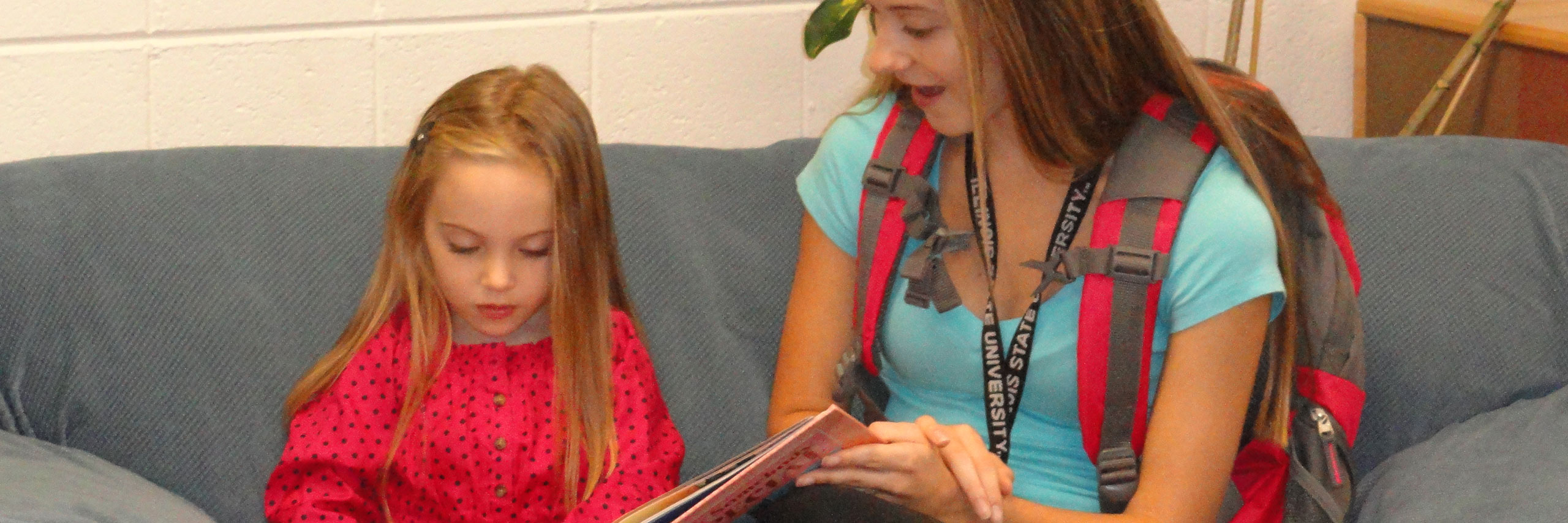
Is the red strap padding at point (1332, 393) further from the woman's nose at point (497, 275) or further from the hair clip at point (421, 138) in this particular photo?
the hair clip at point (421, 138)

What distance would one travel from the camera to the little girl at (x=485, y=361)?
4.45ft

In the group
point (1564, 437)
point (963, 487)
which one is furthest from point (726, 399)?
point (1564, 437)

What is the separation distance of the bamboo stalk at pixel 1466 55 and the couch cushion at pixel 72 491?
1.81 metres

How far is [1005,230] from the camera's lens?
1412mm

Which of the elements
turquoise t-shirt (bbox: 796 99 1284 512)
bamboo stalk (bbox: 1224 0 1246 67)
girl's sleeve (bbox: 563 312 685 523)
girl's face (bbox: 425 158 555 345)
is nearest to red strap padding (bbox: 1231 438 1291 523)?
turquoise t-shirt (bbox: 796 99 1284 512)

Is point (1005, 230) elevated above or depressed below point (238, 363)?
above

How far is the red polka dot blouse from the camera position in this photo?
1367 mm

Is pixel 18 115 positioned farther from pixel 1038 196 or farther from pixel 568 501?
pixel 1038 196

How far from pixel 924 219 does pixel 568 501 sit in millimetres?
446

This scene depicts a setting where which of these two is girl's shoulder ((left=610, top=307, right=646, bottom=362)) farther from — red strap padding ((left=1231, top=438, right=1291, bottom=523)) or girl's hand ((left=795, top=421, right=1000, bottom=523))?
red strap padding ((left=1231, top=438, right=1291, bottom=523))

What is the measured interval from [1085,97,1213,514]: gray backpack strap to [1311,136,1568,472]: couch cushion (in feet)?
1.51

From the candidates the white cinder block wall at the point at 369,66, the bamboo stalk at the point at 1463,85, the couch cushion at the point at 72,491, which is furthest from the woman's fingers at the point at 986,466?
the bamboo stalk at the point at 1463,85

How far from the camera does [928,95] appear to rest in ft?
4.38

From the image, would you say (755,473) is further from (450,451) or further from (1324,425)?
(1324,425)
